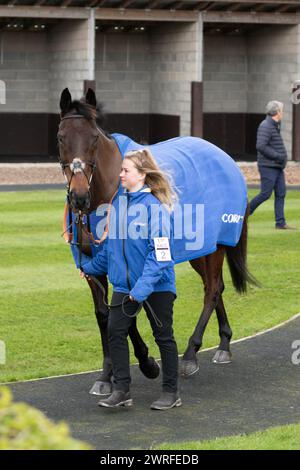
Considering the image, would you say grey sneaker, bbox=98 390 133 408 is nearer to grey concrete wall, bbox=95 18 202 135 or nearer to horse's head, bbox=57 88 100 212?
horse's head, bbox=57 88 100 212

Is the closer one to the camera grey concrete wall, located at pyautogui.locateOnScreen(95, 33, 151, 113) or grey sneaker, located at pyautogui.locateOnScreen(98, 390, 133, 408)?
grey sneaker, located at pyautogui.locateOnScreen(98, 390, 133, 408)

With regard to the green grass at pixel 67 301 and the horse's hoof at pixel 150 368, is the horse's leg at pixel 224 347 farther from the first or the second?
the horse's hoof at pixel 150 368

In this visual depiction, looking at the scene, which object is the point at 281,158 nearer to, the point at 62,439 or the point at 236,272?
the point at 236,272

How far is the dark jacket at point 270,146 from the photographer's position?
55.4 ft

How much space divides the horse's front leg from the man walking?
360 inches

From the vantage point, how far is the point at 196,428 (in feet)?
22.5

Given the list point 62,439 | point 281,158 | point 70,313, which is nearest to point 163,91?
point 281,158

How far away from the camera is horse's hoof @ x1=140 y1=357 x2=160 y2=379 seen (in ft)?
26.0

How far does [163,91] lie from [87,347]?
20.7m

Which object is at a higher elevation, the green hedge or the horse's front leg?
the green hedge

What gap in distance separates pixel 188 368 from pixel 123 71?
74.9ft

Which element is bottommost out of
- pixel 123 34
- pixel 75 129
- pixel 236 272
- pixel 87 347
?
pixel 87 347

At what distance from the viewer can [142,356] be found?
25.9ft

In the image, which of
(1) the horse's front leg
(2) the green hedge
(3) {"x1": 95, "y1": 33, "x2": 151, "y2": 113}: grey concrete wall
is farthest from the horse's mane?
(3) {"x1": 95, "y1": 33, "x2": 151, "y2": 113}: grey concrete wall
